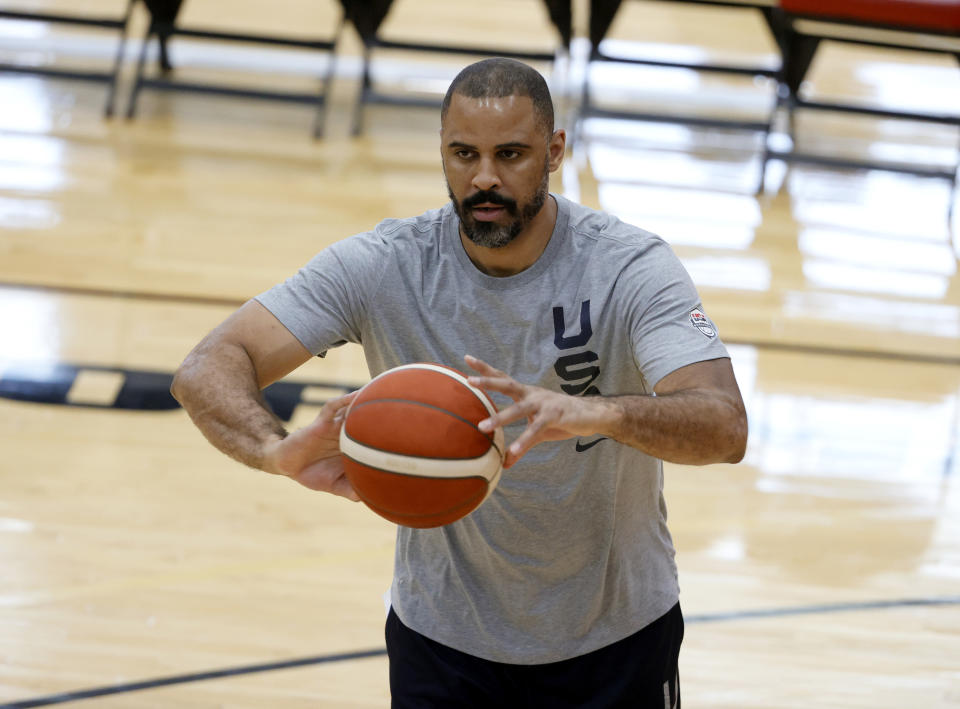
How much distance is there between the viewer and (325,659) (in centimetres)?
346

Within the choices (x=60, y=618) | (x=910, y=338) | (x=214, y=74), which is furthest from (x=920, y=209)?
(x=60, y=618)

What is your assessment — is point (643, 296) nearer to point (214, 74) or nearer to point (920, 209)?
point (920, 209)

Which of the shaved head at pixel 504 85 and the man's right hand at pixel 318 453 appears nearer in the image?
the man's right hand at pixel 318 453

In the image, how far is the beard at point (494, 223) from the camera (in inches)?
85.0

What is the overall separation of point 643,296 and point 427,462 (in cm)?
51

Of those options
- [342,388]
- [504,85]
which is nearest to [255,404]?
[504,85]

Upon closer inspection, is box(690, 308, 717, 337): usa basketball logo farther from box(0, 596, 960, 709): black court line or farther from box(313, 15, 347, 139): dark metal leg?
box(313, 15, 347, 139): dark metal leg

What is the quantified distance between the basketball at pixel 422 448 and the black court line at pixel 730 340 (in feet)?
11.7

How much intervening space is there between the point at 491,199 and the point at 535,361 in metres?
0.29

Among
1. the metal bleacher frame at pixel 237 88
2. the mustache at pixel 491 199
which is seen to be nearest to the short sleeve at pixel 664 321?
the mustache at pixel 491 199

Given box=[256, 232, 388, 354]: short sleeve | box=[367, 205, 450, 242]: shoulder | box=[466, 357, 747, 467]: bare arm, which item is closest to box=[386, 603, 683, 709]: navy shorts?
box=[466, 357, 747, 467]: bare arm

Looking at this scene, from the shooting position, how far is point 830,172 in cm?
764

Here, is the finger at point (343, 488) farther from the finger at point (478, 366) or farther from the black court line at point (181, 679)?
the black court line at point (181, 679)

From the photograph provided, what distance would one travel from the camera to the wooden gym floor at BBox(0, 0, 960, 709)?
352 centimetres
